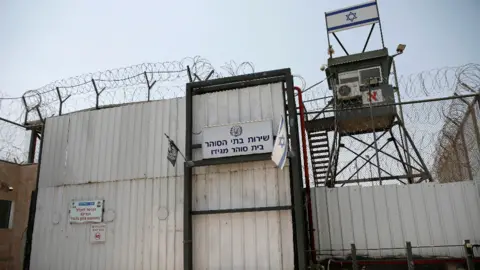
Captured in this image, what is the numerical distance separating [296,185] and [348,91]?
522 cm

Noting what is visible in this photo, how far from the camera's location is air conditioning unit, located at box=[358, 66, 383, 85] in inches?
486

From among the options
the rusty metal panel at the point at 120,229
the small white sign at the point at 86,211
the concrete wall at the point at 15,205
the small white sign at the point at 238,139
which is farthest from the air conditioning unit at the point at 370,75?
the concrete wall at the point at 15,205

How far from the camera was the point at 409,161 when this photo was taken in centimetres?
1077

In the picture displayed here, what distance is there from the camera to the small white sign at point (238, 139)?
905 cm

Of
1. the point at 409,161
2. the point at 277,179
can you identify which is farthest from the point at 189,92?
the point at 409,161

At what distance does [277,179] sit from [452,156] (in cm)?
496

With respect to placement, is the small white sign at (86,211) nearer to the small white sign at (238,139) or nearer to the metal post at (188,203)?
the metal post at (188,203)

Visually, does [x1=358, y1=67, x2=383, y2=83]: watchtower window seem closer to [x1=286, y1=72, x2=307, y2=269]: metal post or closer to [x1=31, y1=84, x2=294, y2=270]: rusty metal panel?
[x1=286, y1=72, x2=307, y2=269]: metal post

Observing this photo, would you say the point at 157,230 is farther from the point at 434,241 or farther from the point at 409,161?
the point at 409,161

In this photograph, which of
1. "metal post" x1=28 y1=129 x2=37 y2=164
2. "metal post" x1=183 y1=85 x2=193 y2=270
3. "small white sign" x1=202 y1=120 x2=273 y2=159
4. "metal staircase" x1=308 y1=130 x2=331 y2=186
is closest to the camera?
"metal post" x1=183 y1=85 x2=193 y2=270

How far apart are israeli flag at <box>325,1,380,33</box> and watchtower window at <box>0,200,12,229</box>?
44.0 ft

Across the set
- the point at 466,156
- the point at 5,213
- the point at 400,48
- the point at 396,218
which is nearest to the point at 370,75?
the point at 400,48

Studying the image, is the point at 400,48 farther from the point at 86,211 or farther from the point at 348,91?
the point at 86,211

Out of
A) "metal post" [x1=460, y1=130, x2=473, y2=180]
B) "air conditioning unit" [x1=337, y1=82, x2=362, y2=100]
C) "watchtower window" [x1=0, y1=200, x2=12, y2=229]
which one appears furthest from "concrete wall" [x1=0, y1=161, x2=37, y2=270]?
"metal post" [x1=460, y1=130, x2=473, y2=180]
